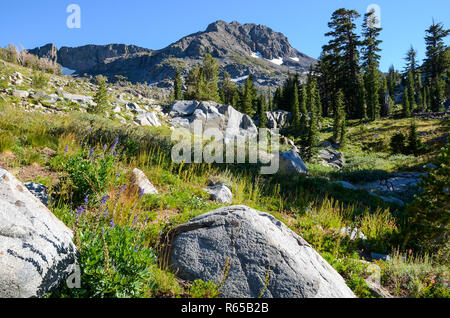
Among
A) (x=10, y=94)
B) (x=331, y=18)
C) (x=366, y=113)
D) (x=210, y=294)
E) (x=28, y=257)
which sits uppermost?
(x=331, y=18)

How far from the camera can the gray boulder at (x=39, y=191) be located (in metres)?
3.70

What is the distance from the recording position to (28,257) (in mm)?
2090

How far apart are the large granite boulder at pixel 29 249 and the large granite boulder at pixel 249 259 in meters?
1.30

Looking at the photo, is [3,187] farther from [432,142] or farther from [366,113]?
[366,113]

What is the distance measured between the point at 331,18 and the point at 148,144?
53.0 metres

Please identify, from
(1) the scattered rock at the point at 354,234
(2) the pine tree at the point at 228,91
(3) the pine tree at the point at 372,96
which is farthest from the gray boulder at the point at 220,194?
(2) the pine tree at the point at 228,91

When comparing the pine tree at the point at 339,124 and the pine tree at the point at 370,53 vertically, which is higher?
the pine tree at the point at 370,53

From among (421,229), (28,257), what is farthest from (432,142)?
(28,257)

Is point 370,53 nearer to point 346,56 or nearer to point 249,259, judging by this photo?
point 346,56

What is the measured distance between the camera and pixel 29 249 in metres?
2.14

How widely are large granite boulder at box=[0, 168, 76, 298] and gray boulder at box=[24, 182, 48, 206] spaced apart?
1.16 metres

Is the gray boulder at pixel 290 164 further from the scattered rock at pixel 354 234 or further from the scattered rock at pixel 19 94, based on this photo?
the scattered rock at pixel 19 94

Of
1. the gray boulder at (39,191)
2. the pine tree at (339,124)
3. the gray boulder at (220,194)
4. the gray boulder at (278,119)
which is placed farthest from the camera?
the gray boulder at (278,119)

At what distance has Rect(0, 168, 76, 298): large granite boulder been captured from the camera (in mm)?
1991
